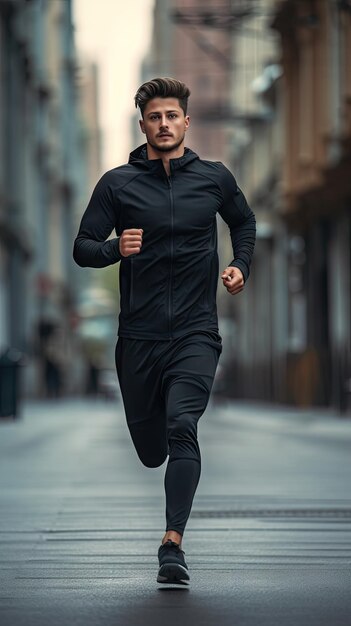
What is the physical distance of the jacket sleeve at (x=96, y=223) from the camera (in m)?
7.33

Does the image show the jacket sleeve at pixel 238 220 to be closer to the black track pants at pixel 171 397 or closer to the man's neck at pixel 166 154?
the man's neck at pixel 166 154

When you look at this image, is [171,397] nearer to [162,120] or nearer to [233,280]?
[233,280]

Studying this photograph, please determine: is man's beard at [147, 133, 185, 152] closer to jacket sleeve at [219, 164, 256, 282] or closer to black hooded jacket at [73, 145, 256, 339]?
black hooded jacket at [73, 145, 256, 339]

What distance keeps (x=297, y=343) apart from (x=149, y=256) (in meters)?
38.5

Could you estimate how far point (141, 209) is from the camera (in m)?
7.25

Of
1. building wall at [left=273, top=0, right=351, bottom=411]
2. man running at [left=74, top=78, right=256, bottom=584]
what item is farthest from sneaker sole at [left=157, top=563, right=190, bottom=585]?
building wall at [left=273, top=0, right=351, bottom=411]

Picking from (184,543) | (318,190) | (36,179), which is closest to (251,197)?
(36,179)

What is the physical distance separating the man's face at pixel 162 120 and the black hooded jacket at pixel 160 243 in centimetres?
9

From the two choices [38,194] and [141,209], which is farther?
[38,194]

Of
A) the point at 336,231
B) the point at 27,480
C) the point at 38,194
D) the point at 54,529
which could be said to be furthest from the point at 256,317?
the point at 54,529

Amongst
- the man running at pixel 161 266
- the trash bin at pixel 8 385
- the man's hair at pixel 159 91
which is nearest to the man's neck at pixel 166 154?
the man running at pixel 161 266

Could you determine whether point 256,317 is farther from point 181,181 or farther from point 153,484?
point 181,181

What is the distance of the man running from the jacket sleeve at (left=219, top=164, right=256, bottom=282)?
0.45 ft

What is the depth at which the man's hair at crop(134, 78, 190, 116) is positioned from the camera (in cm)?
724
